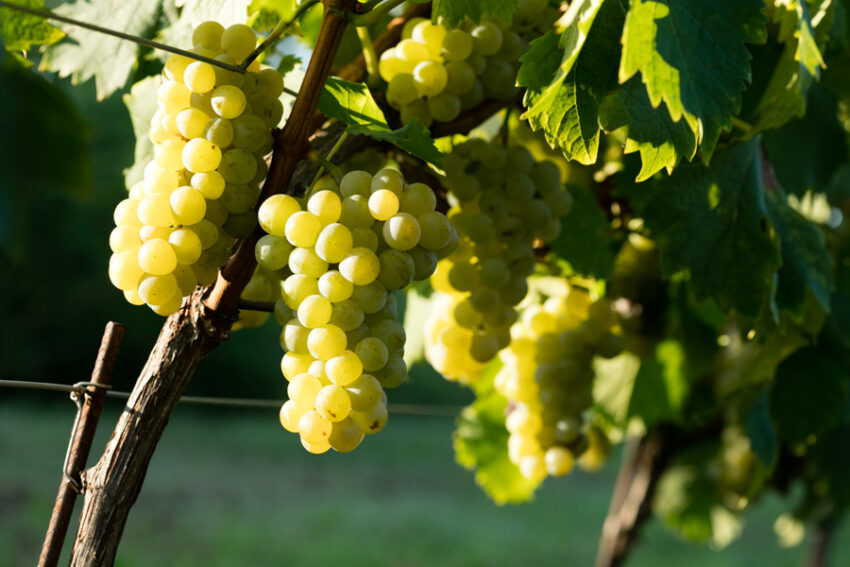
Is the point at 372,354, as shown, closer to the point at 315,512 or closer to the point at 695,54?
the point at 695,54

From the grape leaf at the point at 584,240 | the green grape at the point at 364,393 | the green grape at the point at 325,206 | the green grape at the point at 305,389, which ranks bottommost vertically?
the grape leaf at the point at 584,240

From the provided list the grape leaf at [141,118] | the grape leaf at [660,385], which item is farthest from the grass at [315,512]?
the grape leaf at [141,118]

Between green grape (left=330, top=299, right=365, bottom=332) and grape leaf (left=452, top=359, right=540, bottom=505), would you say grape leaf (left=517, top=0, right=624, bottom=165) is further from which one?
grape leaf (left=452, top=359, right=540, bottom=505)

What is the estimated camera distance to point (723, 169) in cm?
52

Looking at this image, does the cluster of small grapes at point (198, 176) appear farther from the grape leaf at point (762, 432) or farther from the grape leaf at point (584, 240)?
the grape leaf at point (762, 432)

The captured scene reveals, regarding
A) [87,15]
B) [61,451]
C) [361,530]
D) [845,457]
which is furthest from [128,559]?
[87,15]

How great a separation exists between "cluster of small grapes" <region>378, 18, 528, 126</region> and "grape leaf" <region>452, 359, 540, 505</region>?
0.41 metres

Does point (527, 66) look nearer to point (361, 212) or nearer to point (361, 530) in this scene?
point (361, 212)

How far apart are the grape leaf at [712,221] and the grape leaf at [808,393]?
243 millimetres

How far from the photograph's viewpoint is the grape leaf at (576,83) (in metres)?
0.38

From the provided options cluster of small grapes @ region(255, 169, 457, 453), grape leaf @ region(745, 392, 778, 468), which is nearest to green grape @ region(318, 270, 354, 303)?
cluster of small grapes @ region(255, 169, 457, 453)

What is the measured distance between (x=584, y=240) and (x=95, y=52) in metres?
0.38

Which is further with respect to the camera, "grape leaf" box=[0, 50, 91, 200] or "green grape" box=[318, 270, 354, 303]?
"grape leaf" box=[0, 50, 91, 200]

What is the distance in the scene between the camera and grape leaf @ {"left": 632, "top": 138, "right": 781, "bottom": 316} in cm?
50
